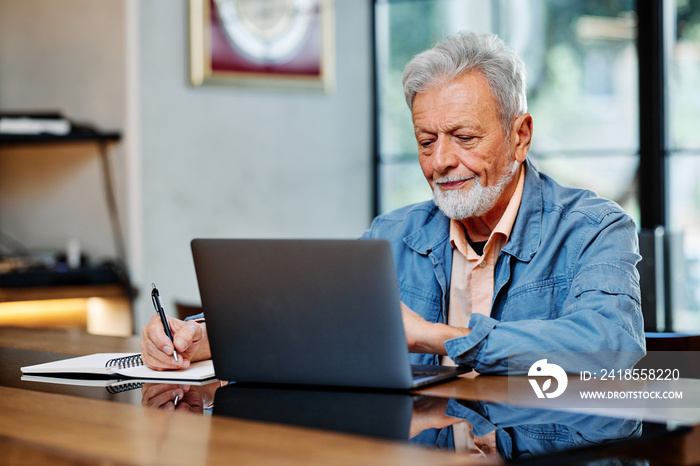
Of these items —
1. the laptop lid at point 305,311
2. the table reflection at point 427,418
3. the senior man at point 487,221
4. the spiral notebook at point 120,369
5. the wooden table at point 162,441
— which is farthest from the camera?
the senior man at point 487,221

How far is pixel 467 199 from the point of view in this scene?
1747 mm

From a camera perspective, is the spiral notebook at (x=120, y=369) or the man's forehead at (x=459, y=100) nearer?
the spiral notebook at (x=120, y=369)

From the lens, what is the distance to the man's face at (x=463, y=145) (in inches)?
67.2

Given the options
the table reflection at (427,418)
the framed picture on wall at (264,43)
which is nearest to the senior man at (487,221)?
the table reflection at (427,418)

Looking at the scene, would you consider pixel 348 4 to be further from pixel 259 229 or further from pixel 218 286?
pixel 218 286

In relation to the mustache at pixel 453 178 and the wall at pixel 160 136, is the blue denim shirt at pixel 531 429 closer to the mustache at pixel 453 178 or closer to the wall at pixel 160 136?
the mustache at pixel 453 178

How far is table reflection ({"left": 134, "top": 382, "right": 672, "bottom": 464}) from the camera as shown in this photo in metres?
0.93

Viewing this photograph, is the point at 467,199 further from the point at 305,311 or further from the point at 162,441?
the point at 162,441

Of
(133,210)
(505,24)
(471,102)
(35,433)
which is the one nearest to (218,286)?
(35,433)

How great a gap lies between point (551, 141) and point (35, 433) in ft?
10.9

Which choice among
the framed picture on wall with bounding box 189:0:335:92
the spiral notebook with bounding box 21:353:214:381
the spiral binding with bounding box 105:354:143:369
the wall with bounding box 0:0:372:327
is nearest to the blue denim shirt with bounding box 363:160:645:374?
the spiral notebook with bounding box 21:353:214:381

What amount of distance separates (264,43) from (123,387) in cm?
299

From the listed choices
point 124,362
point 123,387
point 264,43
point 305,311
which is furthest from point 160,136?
point 305,311

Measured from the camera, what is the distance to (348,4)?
4.34m
